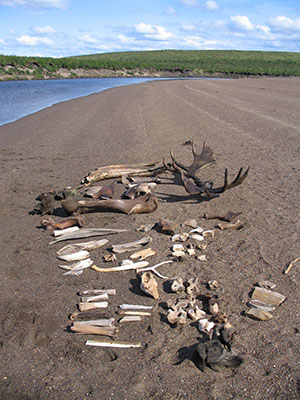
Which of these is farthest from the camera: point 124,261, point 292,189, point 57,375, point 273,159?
point 273,159

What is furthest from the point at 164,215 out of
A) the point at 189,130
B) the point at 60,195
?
the point at 189,130

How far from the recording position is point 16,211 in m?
5.36

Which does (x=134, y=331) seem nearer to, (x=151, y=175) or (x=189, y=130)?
(x=151, y=175)

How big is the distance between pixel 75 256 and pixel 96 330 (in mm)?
1218

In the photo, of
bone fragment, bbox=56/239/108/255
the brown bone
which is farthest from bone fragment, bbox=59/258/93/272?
the brown bone

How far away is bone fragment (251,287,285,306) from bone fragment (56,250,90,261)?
5.68 ft

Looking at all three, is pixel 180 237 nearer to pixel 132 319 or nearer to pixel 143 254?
pixel 143 254

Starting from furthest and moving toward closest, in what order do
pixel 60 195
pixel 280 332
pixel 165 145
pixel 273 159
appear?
1. pixel 165 145
2. pixel 273 159
3. pixel 60 195
4. pixel 280 332

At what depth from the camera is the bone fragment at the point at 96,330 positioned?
115 inches

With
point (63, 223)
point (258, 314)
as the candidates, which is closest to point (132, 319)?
point (258, 314)

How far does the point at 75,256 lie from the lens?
13.2ft

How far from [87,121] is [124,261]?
10975 millimetres

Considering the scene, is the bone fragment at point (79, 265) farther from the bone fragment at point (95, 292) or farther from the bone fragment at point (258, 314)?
the bone fragment at point (258, 314)

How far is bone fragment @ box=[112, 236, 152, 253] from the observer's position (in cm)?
414
